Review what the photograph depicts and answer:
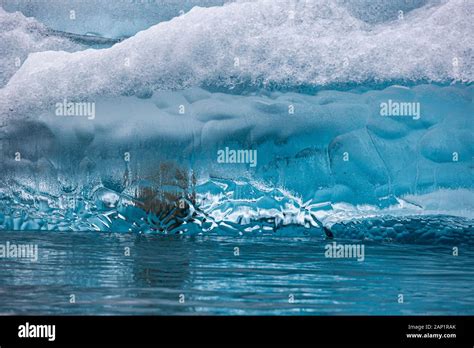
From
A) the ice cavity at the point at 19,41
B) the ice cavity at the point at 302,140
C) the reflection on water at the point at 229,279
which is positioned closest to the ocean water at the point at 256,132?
the ice cavity at the point at 302,140

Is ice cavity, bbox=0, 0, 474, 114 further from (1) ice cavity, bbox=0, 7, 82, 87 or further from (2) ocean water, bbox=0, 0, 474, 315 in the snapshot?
(1) ice cavity, bbox=0, 7, 82, 87

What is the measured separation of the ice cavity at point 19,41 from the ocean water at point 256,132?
0.68 feet

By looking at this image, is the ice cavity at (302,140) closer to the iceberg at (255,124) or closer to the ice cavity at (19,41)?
the iceberg at (255,124)

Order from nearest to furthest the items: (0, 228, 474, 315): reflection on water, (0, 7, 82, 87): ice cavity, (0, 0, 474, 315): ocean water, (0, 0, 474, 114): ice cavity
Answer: (0, 228, 474, 315): reflection on water, (0, 0, 474, 315): ocean water, (0, 0, 474, 114): ice cavity, (0, 7, 82, 87): ice cavity

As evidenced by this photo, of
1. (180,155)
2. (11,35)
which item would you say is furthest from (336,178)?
(11,35)

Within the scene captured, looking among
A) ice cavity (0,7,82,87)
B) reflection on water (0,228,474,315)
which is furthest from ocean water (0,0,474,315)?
reflection on water (0,228,474,315)

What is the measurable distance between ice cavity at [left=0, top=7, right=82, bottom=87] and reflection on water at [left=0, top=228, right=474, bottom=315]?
96.9 inches

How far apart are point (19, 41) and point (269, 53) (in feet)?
9.14

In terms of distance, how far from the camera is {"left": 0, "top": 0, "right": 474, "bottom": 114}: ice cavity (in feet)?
23.9

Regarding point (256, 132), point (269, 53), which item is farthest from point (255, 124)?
point (269, 53)

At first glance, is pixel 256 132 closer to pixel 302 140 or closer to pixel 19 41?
pixel 302 140

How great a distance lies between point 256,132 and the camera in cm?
743

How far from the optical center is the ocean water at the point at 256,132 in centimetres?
718
